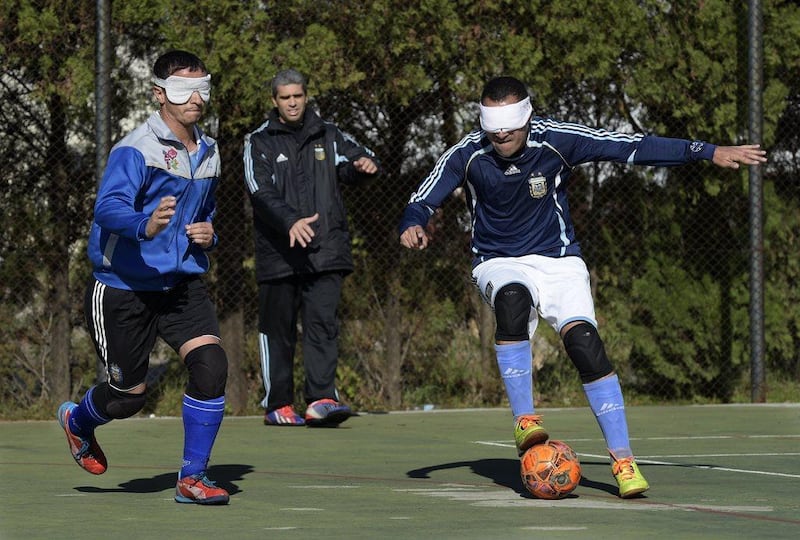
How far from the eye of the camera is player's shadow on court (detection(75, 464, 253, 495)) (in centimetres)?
665

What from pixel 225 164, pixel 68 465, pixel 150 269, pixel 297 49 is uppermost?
pixel 297 49

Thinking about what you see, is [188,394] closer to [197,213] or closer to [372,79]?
[197,213]

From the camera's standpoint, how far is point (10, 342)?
10945mm

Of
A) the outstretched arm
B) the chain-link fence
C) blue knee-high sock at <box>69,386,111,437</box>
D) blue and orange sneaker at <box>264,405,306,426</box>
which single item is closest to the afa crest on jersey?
the outstretched arm

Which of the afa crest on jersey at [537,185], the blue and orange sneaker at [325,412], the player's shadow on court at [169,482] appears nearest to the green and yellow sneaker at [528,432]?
the afa crest on jersey at [537,185]

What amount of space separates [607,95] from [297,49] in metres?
2.49

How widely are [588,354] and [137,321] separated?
1.94 metres

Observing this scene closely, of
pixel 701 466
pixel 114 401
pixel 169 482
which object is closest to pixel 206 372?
pixel 114 401

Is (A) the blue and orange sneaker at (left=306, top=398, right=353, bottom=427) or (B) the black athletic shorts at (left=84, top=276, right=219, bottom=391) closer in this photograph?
(B) the black athletic shorts at (left=84, top=276, right=219, bottom=391)

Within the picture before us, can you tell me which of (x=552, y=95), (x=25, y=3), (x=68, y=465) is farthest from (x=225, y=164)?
(x=68, y=465)

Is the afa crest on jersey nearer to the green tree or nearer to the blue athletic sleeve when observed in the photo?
the blue athletic sleeve

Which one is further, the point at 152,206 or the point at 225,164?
the point at 225,164

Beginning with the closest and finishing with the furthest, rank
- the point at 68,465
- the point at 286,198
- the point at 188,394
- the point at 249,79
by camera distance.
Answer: the point at 188,394 < the point at 68,465 < the point at 286,198 < the point at 249,79

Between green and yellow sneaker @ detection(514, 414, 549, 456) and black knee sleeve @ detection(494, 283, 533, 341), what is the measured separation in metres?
0.36
